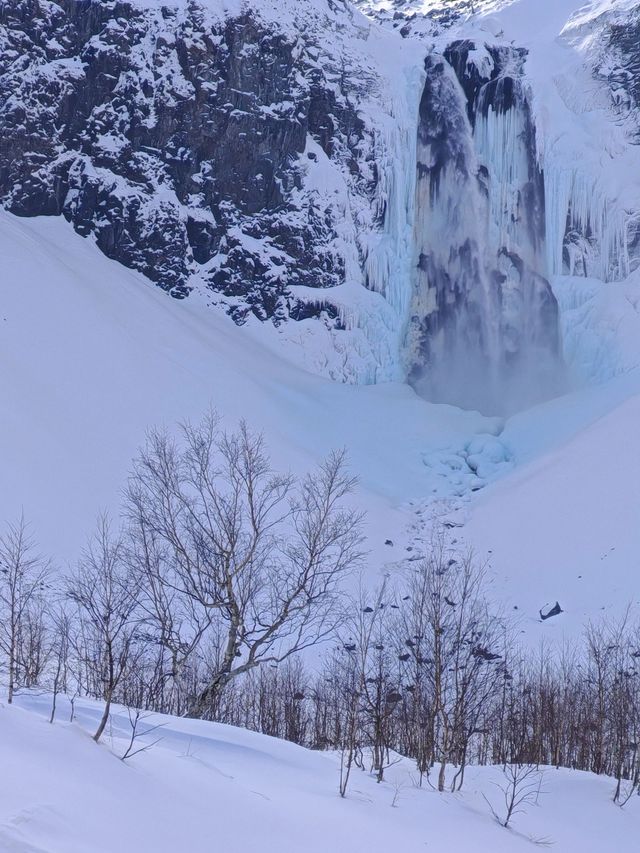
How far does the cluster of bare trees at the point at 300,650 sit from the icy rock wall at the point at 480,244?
1696 cm

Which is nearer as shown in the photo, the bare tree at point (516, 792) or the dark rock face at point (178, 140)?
the bare tree at point (516, 792)

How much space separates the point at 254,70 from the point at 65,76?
26.1ft

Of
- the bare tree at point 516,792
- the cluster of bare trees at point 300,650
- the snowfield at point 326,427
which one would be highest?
the snowfield at point 326,427

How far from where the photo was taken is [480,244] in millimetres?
37406

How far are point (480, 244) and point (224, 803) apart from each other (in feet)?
111

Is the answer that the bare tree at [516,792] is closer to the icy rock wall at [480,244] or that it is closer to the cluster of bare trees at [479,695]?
the cluster of bare trees at [479,695]

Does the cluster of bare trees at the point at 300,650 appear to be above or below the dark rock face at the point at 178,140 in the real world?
below

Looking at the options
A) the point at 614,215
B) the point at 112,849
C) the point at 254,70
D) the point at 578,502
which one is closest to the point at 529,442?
the point at 578,502

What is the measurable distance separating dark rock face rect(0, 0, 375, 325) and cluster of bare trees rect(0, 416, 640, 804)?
1800 centimetres

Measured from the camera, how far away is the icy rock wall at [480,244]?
36.7 metres

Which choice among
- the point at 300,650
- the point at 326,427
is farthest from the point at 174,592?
the point at 326,427

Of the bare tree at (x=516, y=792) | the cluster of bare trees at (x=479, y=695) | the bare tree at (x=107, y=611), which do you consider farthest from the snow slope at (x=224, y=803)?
the cluster of bare trees at (x=479, y=695)

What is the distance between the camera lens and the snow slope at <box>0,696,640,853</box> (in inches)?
191

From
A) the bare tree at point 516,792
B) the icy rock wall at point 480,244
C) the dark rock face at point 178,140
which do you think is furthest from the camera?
the icy rock wall at point 480,244
